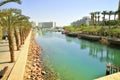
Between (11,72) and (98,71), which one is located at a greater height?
(11,72)

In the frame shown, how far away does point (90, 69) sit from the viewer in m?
20.5

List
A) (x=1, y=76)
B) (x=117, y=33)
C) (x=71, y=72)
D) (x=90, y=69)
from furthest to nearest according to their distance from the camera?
(x=117, y=33), (x=90, y=69), (x=71, y=72), (x=1, y=76)

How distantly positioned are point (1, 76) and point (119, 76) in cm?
894

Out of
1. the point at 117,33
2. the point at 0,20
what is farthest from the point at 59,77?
the point at 117,33

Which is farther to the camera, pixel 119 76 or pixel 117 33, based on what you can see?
pixel 117 33

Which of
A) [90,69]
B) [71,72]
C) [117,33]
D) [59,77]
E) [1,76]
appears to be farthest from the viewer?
[117,33]

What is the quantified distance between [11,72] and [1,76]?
91 cm

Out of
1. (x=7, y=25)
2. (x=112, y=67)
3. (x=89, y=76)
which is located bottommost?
(x=89, y=76)

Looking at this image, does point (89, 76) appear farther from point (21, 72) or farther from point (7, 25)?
point (7, 25)

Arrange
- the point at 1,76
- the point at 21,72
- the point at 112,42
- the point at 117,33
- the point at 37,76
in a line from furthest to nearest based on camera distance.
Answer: the point at 117,33 → the point at 112,42 → the point at 37,76 → the point at 21,72 → the point at 1,76

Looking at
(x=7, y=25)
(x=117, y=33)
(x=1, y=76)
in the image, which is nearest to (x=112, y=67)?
(x=1, y=76)

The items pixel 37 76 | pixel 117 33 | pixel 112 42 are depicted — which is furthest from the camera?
pixel 117 33

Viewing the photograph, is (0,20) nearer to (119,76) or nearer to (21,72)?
(21,72)

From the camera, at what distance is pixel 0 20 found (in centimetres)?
2091
